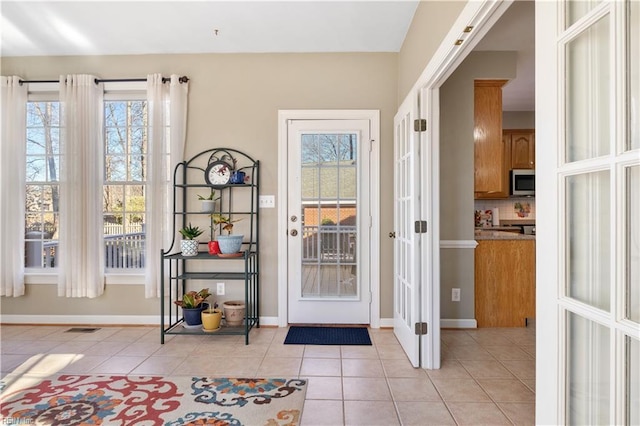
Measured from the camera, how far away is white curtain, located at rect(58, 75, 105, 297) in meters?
3.34

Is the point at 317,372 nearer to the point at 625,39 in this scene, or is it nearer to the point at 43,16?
the point at 625,39

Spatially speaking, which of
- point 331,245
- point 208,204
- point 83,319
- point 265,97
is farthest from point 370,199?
point 83,319

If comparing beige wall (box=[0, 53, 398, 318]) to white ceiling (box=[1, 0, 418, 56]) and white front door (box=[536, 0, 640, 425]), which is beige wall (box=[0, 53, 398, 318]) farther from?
white front door (box=[536, 0, 640, 425])

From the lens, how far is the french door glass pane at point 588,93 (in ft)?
2.97

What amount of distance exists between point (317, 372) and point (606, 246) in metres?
1.99

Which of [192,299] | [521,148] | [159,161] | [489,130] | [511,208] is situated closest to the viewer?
[192,299]

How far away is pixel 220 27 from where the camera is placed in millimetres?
2941

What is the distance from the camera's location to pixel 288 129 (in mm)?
3387

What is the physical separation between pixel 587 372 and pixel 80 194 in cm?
389

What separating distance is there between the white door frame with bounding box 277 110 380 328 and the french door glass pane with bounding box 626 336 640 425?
254 centimetres

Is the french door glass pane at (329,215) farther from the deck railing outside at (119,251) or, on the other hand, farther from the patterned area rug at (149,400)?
the deck railing outside at (119,251)

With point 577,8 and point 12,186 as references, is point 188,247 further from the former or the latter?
point 577,8

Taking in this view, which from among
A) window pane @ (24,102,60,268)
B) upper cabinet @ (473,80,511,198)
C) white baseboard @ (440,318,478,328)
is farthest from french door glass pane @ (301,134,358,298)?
window pane @ (24,102,60,268)

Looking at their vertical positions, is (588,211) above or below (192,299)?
above
